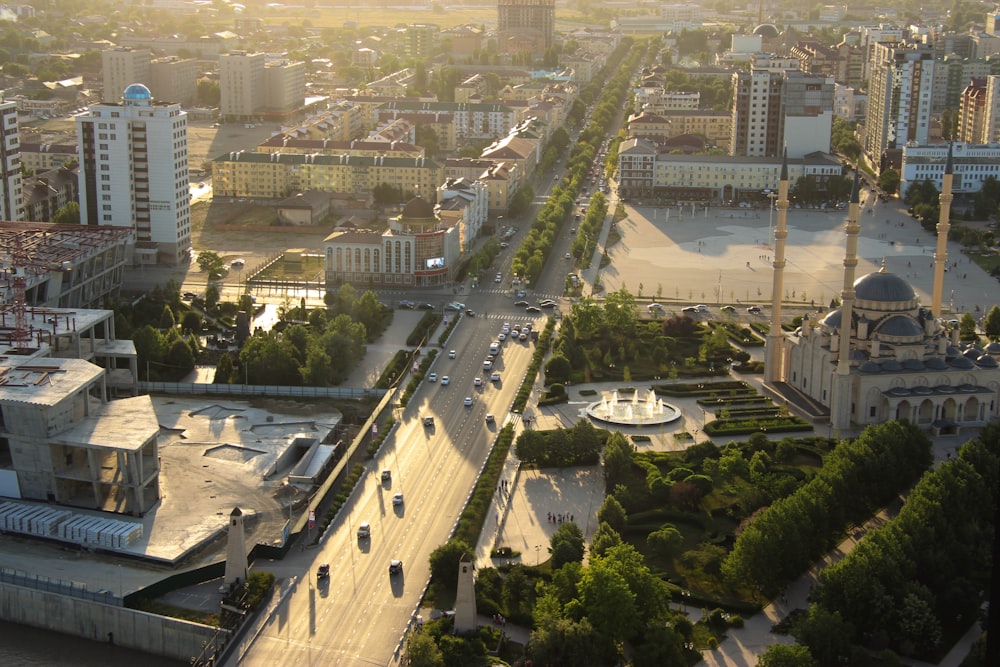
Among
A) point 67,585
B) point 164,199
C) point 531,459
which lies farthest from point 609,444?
point 164,199

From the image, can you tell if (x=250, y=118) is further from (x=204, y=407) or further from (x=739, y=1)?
(x=739, y=1)

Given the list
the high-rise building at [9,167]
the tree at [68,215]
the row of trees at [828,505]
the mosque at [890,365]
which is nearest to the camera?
the row of trees at [828,505]

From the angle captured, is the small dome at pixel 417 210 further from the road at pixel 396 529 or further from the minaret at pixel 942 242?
the minaret at pixel 942 242

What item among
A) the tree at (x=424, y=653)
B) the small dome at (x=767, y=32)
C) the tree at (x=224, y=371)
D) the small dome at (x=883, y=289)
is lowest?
the tree at (x=424, y=653)

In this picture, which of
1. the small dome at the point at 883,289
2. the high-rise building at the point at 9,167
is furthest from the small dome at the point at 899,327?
the high-rise building at the point at 9,167

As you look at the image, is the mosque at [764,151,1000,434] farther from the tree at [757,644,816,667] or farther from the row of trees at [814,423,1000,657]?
the tree at [757,644,816,667]

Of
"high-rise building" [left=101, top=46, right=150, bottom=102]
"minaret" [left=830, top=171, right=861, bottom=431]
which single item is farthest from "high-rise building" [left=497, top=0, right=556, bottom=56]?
"minaret" [left=830, top=171, right=861, bottom=431]

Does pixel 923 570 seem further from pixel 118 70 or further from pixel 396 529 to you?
pixel 118 70
